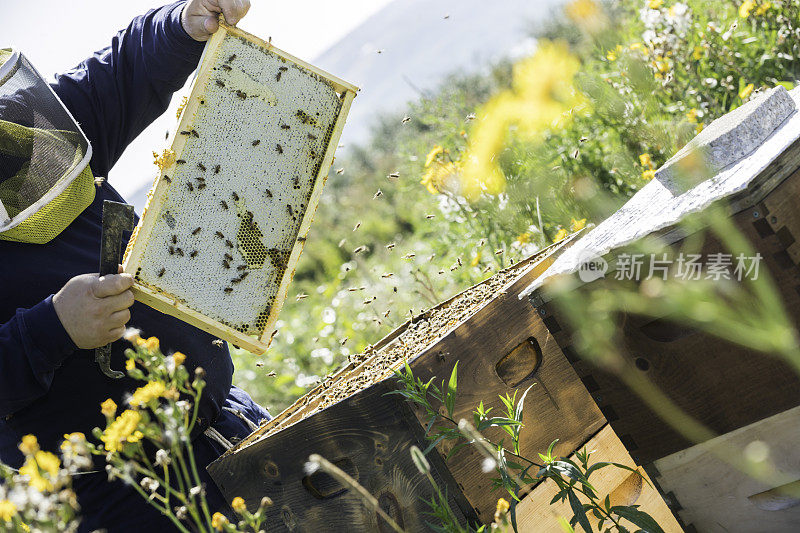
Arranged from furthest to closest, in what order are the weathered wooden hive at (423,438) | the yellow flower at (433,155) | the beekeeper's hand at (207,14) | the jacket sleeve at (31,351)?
the yellow flower at (433,155)
the beekeeper's hand at (207,14)
the jacket sleeve at (31,351)
the weathered wooden hive at (423,438)

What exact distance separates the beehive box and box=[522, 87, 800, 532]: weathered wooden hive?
1012 millimetres

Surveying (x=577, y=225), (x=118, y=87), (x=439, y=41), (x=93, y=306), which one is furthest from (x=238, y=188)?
(x=439, y=41)

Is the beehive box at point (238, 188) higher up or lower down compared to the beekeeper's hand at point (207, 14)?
lower down

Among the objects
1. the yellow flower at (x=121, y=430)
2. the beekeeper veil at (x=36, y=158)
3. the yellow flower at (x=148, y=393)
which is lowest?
the yellow flower at (x=121, y=430)

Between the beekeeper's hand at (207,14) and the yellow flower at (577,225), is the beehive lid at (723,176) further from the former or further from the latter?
the beekeeper's hand at (207,14)

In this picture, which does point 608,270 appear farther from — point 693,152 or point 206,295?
point 206,295

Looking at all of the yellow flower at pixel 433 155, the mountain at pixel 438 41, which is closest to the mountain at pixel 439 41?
the mountain at pixel 438 41

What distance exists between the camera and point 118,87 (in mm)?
3162

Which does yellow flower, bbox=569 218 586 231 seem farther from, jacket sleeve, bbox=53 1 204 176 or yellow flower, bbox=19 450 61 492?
yellow flower, bbox=19 450 61 492

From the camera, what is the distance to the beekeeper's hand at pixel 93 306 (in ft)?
7.02

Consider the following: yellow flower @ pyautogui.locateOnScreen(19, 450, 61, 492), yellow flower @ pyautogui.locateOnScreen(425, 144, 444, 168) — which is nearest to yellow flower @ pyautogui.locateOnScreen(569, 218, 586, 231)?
yellow flower @ pyautogui.locateOnScreen(425, 144, 444, 168)

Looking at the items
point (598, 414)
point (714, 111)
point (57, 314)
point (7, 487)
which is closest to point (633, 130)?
point (714, 111)

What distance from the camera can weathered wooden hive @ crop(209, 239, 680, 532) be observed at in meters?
2.04

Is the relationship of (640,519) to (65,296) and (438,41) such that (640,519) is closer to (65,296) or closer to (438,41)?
(65,296)
